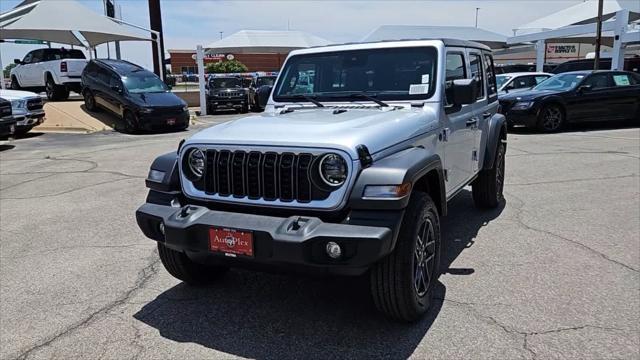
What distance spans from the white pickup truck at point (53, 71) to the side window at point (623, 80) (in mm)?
18261

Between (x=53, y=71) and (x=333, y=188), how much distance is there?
21.2 metres

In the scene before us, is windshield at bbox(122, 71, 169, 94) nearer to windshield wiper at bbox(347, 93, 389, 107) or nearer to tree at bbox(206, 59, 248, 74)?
windshield wiper at bbox(347, 93, 389, 107)

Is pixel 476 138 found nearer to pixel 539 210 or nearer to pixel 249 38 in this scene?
pixel 539 210

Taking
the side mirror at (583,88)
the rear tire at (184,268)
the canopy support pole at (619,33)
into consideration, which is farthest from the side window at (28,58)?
the canopy support pole at (619,33)

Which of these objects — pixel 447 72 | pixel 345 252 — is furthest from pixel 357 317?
pixel 447 72

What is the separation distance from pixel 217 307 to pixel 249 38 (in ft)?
119

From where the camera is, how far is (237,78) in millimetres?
23734

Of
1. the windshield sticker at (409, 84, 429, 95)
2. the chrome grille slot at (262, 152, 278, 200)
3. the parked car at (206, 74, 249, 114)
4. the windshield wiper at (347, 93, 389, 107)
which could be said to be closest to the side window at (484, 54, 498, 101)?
the windshield sticker at (409, 84, 429, 95)

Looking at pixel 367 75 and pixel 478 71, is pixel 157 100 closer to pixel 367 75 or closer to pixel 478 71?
pixel 478 71

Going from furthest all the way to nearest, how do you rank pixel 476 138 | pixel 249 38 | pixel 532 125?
pixel 249 38 < pixel 532 125 < pixel 476 138

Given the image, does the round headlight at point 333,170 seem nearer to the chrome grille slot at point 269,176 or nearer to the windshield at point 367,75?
the chrome grille slot at point 269,176

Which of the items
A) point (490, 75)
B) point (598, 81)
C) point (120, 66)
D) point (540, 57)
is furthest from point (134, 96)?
point (540, 57)

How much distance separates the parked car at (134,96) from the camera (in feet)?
51.0

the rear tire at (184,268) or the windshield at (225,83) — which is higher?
the windshield at (225,83)
